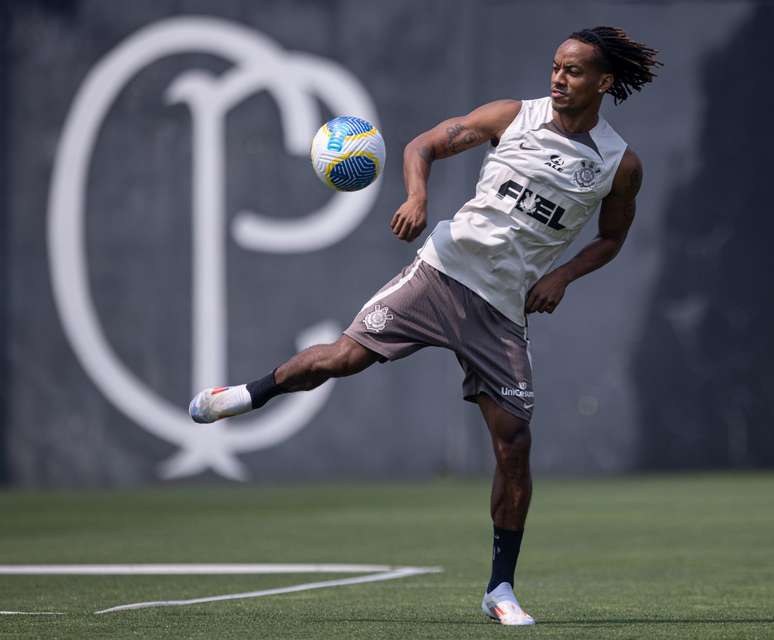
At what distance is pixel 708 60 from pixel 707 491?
15.7ft

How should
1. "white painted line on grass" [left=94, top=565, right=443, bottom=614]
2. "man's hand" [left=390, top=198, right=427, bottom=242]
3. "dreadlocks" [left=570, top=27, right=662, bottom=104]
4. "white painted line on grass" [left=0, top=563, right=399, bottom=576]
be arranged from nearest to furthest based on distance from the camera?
"man's hand" [left=390, top=198, right=427, bottom=242]
"dreadlocks" [left=570, top=27, right=662, bottom=104]
"white painted line on grass" [left=94, top=565, right=443, bottom=614]
"white painted line on grass" [left=0, top=563, right=399, bottom=576]

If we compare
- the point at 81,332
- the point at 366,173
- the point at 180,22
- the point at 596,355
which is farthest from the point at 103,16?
the point at 366,173

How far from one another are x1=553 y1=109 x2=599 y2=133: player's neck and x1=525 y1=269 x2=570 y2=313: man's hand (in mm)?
585

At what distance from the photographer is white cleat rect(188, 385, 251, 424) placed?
6250 millimetres

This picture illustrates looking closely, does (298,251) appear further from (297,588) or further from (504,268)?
(504,268)

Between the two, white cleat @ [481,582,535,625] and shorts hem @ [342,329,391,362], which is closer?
white cleat @ [481,582,535,625]

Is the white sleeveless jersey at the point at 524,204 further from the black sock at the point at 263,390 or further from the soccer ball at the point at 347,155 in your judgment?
the black sock at the point at 263,390

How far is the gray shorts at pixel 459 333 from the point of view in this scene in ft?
20.4

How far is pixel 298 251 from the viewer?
634 inches

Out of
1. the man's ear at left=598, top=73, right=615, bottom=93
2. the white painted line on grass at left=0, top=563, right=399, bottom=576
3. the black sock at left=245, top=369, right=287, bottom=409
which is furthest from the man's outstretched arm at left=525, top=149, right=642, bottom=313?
the white painted line on grass at left=0, top=563, right=399, bottom=576

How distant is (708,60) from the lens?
16.4 metres

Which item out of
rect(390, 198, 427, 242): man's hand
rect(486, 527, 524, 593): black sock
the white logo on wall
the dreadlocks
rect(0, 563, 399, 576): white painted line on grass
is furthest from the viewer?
the white logo on wall

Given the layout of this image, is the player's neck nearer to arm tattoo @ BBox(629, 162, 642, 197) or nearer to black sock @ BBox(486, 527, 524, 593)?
arm tattoo @ BBox(629, 162, 642, 197)

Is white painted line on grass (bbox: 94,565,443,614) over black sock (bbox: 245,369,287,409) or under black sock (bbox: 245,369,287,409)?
under
